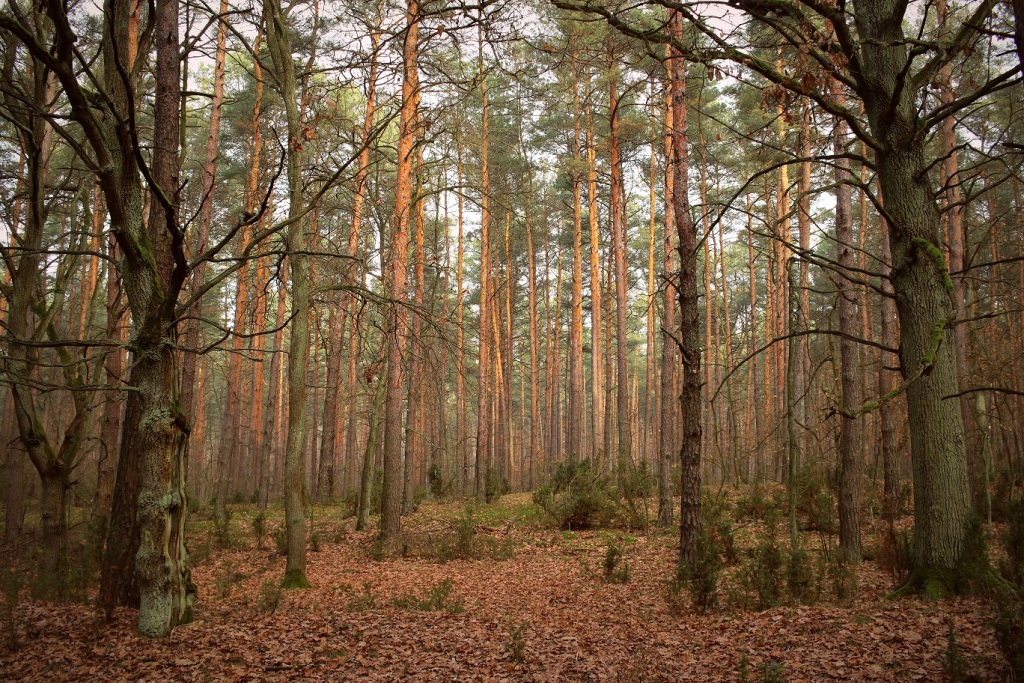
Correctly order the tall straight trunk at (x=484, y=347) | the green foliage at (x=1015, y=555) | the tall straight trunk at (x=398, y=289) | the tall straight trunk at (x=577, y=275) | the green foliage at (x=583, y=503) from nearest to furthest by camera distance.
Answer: the green foliage at (x=1015, y=555) → the tall straight trunk at (x=398, y=289) → the green foliage at (x=583, y=503) → the tall straight trunk at (x=577, y=275) → the tall straight trunk at (x=484, y=347)

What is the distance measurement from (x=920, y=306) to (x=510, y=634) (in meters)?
4.90

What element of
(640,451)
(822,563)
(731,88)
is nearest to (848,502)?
(822,563)

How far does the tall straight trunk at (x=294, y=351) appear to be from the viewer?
25.6ft

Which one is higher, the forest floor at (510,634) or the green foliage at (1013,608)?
the green foliage at (1013,608)

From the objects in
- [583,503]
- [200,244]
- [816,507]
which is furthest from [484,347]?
[816,507]

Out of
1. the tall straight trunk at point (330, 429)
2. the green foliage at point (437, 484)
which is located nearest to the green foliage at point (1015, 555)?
the tall straight trunk at point (330, 429)

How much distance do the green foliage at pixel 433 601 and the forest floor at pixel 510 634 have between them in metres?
0.03

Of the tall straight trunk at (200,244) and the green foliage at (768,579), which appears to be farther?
the tall straight trunk at (200,244)

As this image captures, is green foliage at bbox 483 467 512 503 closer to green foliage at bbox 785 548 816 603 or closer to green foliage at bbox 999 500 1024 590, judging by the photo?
green foliage at bbox 785 548 816 603

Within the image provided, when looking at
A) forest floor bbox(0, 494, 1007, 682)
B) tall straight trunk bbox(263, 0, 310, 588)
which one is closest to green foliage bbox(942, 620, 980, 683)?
forest floor bbox(0, 494, 1007, 682)

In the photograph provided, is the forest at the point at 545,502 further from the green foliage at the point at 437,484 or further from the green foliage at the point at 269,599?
the green foliage at the point at 437,484

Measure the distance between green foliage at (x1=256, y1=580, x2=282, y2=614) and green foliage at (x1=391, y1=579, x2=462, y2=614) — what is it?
1.32 meters

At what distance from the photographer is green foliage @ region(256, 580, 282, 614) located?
642 centimetres

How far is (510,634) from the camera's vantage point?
18.8ft
